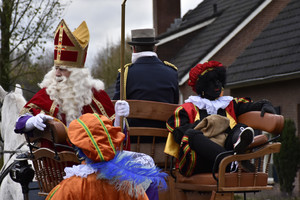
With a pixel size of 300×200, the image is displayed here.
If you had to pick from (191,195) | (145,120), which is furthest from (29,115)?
(191,195)

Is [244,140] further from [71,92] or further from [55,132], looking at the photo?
[71,92]

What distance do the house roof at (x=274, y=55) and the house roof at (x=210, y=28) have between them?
206 cm

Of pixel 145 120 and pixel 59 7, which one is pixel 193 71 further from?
pixel 59 7

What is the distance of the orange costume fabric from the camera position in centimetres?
377

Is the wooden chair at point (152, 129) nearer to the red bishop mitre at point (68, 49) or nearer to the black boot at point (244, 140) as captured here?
the red bishop mitre at point (68, 49)

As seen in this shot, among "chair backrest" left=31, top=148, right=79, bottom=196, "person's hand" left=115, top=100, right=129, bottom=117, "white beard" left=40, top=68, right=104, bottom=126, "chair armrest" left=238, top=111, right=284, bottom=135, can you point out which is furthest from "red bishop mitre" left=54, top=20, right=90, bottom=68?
"chair armrest" left=238, top=111, right=284, bottom=135

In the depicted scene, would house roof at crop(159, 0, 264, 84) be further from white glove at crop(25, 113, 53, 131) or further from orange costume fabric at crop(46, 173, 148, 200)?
orange costume fabric at crop(46, 173, 148, 200)

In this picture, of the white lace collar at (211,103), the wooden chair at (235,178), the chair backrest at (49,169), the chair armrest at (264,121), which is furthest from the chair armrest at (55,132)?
the chair armrest at (264,121)

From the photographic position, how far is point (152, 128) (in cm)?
609

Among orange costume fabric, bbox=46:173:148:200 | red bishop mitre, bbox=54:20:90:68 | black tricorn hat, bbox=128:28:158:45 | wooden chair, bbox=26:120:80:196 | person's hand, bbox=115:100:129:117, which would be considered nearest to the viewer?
orange costume fabric, bbox=46:173:148:200

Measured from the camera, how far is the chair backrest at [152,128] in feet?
19.8

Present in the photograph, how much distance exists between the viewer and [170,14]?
76.3 feet

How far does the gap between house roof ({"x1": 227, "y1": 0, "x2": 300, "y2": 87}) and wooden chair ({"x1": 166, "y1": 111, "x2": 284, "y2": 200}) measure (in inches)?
306

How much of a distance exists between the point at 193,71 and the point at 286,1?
12155 mm
